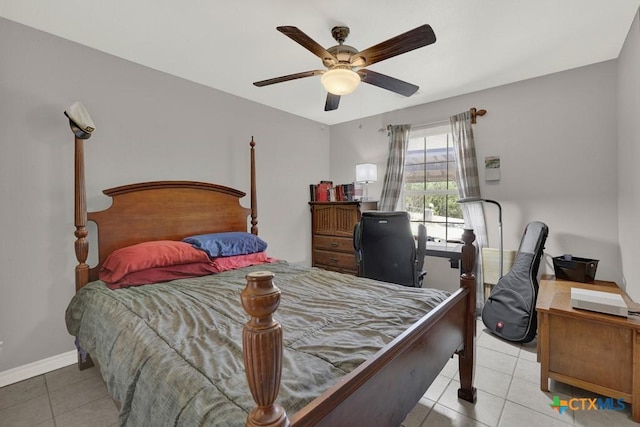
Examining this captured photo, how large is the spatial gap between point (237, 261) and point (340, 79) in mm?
1747

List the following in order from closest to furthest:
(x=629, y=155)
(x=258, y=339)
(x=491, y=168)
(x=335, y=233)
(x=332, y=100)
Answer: (x=258, y=339) < (x=629, y=155) < (x=332, y=100) < (x=491, y=168) < (x=335, y=233)

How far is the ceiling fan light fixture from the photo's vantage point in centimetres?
192

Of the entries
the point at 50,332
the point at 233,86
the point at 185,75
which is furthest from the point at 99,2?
the point at 50,332

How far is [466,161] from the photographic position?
11.1 ft

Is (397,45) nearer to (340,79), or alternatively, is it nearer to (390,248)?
(340,79)

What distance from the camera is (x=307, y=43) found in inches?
68.5

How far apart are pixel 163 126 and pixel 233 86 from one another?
850 millimetres

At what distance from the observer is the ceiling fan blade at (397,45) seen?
5.23 ft

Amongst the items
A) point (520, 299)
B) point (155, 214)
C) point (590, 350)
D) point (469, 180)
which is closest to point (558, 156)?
point (469, 180)

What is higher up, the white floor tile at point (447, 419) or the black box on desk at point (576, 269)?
the black box on desk at point (576, 269)

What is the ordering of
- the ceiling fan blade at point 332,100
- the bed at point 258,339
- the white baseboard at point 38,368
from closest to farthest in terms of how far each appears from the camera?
1. the bed at point 258,339
2. the white baseboard at point 38,368
3. the ceiling fan blade at point 332,100

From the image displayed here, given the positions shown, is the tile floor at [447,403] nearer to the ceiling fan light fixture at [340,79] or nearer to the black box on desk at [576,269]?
the black box on desk at [576,269]

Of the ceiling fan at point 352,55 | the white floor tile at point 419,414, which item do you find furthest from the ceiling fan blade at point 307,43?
the white floor tile at point 419,414

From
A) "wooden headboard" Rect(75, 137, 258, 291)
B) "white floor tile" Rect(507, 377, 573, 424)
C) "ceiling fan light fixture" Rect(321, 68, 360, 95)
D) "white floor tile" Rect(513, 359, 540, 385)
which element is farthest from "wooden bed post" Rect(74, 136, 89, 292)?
"white floor tile" Rect(513, 359, 540, 385)
